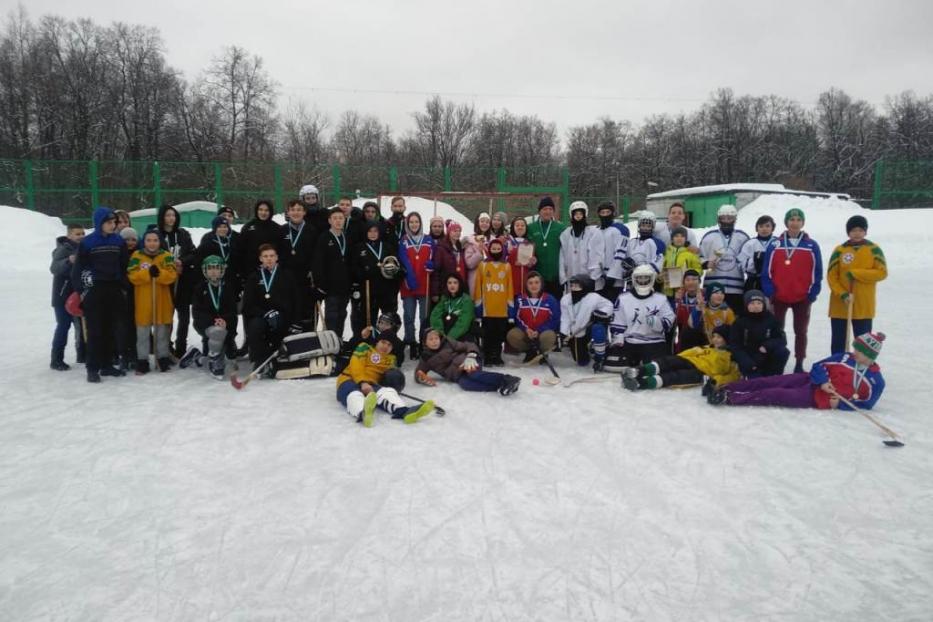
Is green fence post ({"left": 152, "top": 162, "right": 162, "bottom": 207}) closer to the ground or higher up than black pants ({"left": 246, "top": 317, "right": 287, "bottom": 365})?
higher up

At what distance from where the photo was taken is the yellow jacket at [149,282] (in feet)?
18.3

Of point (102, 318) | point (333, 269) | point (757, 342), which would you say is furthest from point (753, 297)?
point (102, 318)

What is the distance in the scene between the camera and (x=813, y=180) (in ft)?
139

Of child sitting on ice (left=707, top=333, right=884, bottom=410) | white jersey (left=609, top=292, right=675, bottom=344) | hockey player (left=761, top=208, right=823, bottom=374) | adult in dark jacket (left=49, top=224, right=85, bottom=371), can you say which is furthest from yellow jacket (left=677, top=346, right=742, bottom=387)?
adult in dark jacket (left=49, top=224, right=85, bottom=371)

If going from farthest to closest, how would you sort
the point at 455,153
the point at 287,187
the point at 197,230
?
the point at 455,153 < the point at 287,187 < the point at 197,230

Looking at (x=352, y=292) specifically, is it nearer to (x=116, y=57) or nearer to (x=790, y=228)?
(x=790, y=228)

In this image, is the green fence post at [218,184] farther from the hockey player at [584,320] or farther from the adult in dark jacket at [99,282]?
the hockey player at [584,320]

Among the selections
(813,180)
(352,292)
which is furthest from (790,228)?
(813,180)

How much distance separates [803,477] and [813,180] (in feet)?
153

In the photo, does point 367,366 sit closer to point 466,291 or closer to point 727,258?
point 466,291

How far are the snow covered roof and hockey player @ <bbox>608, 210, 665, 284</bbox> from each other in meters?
16.6

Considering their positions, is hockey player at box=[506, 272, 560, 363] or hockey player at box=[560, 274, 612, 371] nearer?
hockey player at box=[560, 274, 612, 371]

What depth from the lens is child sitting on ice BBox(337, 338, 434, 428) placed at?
14.1 ft

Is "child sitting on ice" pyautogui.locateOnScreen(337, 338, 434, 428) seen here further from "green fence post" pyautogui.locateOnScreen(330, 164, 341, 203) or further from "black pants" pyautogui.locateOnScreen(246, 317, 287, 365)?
"green fence post" pyautogui.locateOnScreen(330, 164, 341, 203)
